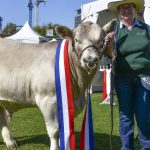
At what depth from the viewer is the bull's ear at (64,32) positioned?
4344mm

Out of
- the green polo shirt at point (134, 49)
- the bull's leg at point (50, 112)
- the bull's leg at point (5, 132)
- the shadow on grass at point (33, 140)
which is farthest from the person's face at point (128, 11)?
the shadow on grass at point (33, 140)

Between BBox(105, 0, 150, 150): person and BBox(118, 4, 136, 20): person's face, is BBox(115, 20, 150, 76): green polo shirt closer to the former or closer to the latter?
BBox(105, 0, 150, 150): person

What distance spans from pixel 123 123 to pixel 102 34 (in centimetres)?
107

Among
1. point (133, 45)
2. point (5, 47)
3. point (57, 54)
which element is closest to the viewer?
point (133, 45)

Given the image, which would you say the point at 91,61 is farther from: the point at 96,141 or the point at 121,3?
the point at 96,141

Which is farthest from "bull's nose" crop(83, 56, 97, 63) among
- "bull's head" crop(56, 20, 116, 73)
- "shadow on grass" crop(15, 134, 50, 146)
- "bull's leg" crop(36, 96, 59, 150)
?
"shadow on grass" crop(15, 134, 50, 146)

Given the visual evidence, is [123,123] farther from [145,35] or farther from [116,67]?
[145,35]

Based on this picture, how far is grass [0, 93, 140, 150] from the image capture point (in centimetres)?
602

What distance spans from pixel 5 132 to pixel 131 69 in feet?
7.53

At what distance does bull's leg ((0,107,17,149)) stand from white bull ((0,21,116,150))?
724mm

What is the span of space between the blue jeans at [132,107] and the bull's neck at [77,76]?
0.36m

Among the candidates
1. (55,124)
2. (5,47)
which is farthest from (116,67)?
(5,47)

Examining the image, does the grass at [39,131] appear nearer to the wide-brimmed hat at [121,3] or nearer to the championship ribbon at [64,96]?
the championship ribbon at [64,96]

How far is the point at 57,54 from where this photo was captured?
4566 mm
